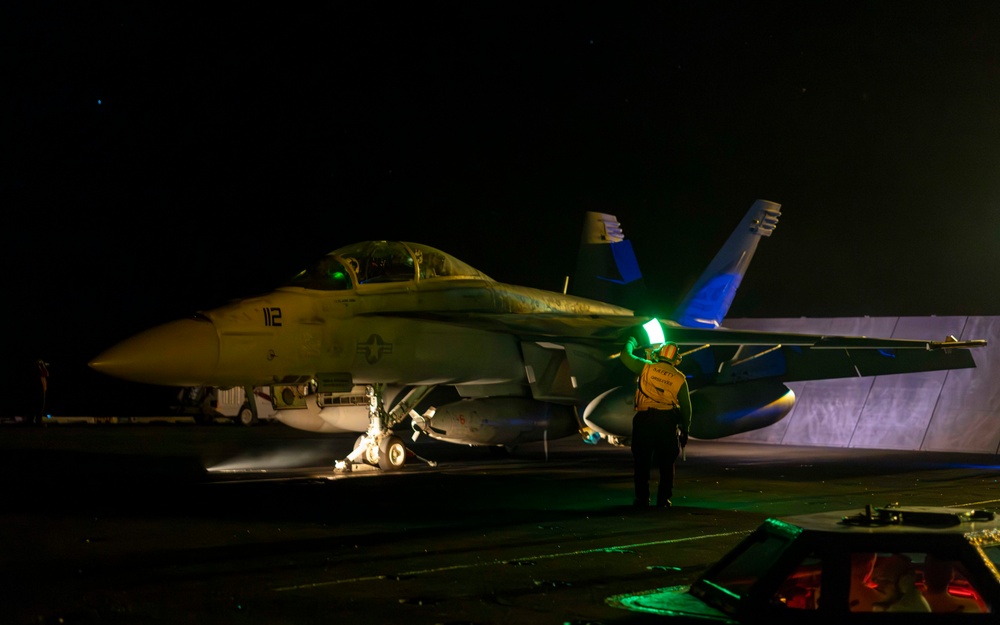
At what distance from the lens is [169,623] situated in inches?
211

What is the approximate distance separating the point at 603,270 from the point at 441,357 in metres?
9.45

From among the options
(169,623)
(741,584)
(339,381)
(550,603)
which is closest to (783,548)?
(741,584)

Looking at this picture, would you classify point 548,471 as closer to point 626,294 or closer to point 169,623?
point 626,294

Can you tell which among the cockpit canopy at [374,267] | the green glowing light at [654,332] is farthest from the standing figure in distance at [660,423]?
the cockpit canopy at [374,267]

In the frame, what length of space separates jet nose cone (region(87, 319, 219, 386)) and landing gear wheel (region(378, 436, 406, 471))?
11.3 feet

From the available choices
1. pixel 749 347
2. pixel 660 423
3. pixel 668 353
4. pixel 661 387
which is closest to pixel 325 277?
pixel 668 353

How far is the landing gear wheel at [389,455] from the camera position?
14945 millimetres

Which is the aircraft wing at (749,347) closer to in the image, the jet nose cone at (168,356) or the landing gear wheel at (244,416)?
the jet nose cone at (168,356)

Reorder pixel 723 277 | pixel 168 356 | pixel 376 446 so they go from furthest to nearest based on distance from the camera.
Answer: pixel 723 277
pixel 376 446
pixel 168 356

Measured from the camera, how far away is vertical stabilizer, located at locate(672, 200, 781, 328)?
2214cm

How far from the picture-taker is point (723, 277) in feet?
73.0

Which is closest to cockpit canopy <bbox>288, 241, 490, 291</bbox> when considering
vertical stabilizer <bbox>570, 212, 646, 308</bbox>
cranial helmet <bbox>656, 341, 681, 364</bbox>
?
cranial helmet <bbox>656, 341, 681, 364</bbox>

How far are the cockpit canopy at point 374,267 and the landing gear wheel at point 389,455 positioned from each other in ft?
7.99

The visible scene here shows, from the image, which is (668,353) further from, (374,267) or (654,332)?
(374,267)
